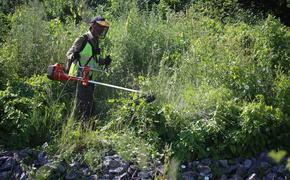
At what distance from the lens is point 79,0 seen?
1149 cm

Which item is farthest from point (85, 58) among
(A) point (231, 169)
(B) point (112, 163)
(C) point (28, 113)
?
(A) point (231, 169)

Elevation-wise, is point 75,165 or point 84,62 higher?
point 84,62

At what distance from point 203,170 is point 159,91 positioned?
1702mm

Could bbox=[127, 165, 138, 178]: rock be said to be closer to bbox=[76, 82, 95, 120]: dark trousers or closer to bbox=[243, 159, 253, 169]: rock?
bbox=[243, 159, 253, 169]: rock

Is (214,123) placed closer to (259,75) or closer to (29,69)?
(259,75)

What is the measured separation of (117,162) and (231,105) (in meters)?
1.63

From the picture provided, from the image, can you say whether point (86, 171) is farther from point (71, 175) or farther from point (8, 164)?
point (8, 164)

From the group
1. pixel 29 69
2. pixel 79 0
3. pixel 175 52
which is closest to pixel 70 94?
pixel 29 69

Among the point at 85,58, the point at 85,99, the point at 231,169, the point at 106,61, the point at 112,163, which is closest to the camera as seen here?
the point at 112,163

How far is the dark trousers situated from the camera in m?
7.02

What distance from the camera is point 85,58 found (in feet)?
23.6

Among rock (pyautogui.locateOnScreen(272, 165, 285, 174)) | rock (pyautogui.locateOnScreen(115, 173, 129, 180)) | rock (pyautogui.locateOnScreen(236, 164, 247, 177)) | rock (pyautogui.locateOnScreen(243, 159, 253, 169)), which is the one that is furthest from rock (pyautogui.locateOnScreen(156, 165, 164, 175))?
rock (pyautogui.locateOnScreen(272, 165, 285, 174))

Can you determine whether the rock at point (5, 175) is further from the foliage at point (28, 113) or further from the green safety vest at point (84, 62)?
the green safety vest at point (84, 62)

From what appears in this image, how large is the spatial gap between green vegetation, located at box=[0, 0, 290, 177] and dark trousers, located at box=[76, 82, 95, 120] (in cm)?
14
